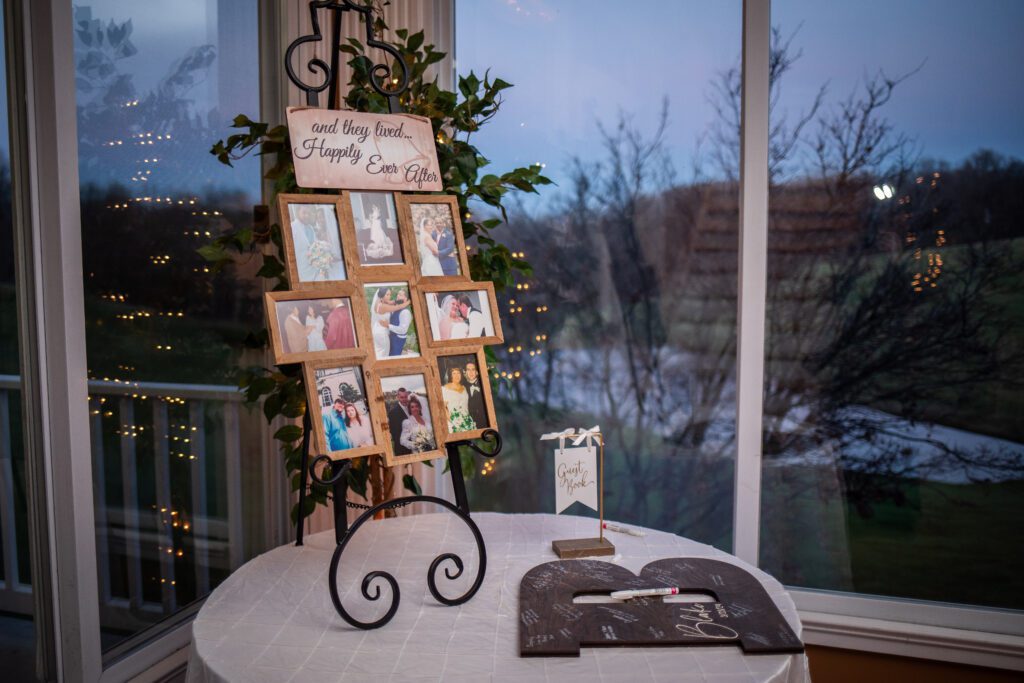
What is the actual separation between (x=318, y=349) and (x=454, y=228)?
41 cm

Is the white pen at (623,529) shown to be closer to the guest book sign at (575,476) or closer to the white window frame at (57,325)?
the guest book sign at (575,476)

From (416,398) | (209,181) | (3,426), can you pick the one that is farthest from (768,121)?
(3,426)

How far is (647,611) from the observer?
1.41 metres

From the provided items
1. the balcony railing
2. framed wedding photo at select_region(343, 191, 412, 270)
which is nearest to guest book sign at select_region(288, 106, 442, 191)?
framed wedding photo at select_region(343, 191, 412, 270)

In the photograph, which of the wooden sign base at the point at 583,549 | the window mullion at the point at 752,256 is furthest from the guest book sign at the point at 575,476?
the window mullion at the point at 752,256

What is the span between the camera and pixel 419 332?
158 centimetres

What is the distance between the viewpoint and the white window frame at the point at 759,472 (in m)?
2.20

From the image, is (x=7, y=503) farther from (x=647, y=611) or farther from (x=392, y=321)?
(x=647, y=611)

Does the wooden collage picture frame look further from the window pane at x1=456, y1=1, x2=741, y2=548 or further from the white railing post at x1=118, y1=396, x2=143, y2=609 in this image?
the window pane at x1=456, y1=1, x2=741, y2=548

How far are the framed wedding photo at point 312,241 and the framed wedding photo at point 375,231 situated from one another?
3 cm

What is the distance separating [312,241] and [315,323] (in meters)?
0.16

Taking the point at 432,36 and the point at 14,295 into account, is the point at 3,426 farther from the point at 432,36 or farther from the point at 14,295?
the point at 432,36

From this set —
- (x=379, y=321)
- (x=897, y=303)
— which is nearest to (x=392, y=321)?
(x=379, y=321)

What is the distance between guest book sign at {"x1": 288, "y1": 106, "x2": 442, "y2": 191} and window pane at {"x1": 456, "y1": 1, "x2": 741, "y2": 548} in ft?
3.02
